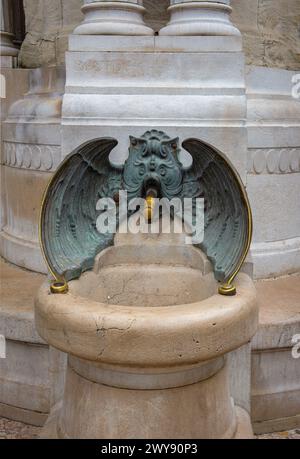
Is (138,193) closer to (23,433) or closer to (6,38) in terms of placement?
(23,433)

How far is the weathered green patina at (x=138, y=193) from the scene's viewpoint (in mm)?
2383

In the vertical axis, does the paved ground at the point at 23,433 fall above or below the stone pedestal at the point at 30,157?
below

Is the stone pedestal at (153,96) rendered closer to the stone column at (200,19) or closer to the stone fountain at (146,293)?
the stone fountain at (146,293)

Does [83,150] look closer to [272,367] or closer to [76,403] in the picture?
[76,403]

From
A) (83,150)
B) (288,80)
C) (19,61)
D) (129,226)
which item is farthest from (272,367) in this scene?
(19,61)

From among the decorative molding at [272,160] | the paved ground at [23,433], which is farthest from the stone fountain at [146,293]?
the decorative molding at [272,160]

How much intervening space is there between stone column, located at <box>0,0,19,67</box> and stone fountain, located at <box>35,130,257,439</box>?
2161 mm

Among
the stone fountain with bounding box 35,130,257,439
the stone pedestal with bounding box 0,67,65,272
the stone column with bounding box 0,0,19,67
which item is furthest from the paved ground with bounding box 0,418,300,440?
the stone column with bounding box 0,0,19,67

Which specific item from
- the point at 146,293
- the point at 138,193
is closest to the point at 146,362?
the point at 146,293

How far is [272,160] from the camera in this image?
136 inches

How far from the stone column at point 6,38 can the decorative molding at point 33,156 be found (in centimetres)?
85

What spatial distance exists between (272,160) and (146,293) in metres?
1.34

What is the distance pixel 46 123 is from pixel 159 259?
1.34 m

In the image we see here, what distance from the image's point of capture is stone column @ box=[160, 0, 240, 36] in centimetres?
315
